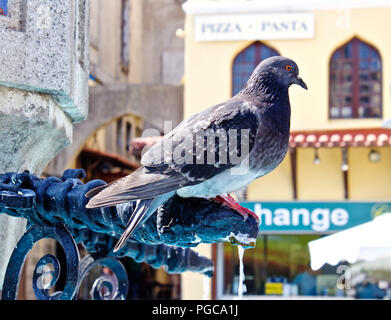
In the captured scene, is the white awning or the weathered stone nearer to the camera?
the weathered stone

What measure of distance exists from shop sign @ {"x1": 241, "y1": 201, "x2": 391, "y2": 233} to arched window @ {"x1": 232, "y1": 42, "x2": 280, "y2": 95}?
2.45 meters

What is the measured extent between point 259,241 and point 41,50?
472 inches

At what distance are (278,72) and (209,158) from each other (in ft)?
1.61

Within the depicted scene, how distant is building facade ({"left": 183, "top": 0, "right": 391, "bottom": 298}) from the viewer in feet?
47.8

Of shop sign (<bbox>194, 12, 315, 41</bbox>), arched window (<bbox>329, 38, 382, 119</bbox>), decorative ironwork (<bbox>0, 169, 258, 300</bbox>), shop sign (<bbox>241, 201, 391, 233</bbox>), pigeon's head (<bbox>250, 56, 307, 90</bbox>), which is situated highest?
shop sign (<bbox>194, 12, 315, 41</bbox>)

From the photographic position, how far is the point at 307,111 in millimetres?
14789

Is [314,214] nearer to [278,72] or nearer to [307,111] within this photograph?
[307,111]

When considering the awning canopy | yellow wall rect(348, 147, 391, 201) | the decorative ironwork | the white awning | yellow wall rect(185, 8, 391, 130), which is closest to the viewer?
the decorative ironwork

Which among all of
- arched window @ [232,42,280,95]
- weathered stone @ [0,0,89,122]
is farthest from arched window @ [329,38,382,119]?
weathered stone @ [0,0,89,122]

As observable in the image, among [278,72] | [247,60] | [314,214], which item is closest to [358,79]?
[247,60]

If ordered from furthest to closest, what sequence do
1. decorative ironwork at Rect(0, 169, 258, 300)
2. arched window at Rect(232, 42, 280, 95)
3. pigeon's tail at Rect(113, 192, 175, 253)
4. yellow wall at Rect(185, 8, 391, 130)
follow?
1. arched window at Rect(232, 42, 280, 95)
2. yellow wall at Rect(185, 8, 391, 130)
3. decorative ironwork at Rect(0, 169, 258, 300)
4. pigeon's tail at Rect(113, 192, 175, 253)

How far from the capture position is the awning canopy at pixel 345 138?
1384 cm

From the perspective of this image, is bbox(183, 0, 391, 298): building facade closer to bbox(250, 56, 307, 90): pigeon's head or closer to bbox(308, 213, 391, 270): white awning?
bbox(308, 213, 391, 270): white awning
